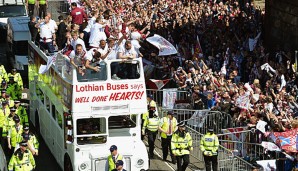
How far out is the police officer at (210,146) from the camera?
867 inches

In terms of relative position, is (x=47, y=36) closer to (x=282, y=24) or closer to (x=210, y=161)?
(x=210, y=161)

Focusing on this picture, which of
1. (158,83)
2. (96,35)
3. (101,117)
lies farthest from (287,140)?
(158,83)

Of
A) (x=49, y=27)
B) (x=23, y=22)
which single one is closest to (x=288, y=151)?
(x=49, y=27)

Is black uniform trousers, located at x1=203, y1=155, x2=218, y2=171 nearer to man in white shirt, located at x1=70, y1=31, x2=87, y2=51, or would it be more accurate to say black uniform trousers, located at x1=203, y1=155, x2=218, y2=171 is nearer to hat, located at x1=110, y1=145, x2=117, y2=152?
hat, located at x1=110, y1=145, x2=117, y2=152

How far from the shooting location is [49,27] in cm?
2767

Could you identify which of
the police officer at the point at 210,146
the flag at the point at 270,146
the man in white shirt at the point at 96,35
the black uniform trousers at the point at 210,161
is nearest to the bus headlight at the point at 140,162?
the police officer at the point at 210,146

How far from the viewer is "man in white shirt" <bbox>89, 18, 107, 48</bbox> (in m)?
25.4

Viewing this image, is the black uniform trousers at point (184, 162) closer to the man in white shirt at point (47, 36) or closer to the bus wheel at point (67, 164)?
the bus wheel at point (67, 164)

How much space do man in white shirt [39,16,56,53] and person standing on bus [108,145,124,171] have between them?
7503 mm

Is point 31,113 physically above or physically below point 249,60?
below

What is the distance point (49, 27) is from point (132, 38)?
9.40 ft

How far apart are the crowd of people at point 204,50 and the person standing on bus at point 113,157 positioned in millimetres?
2280

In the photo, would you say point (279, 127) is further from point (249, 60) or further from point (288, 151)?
point (249, 60)

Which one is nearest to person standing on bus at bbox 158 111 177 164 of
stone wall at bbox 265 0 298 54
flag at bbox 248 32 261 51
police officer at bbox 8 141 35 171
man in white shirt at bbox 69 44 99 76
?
man in white shirt at bbox 69 44 99 76
